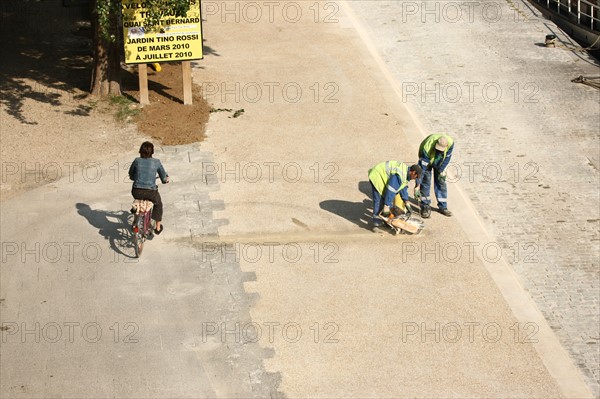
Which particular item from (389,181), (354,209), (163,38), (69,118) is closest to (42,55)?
(69,118)

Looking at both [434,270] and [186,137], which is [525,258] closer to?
[434,270]

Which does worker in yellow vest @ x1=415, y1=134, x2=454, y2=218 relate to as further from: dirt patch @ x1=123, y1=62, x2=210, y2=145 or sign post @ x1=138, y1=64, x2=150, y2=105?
sign post @ x1=138, y1=64, x2=150, y2=105

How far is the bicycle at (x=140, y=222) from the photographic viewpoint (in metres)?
15.2

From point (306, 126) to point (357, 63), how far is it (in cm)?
380

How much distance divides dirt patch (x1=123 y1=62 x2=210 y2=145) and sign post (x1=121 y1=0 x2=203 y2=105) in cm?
75

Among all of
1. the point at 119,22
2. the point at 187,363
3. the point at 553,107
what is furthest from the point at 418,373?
the point at 119,22

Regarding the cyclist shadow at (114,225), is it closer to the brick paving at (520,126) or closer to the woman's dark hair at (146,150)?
the woman's dark hair at (146,150)

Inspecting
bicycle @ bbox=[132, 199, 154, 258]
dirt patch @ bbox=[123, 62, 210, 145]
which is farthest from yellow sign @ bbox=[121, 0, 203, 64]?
bicycle @ bbox=[132, 199, 154, 258]

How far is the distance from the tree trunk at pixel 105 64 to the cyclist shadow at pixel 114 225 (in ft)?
15.3

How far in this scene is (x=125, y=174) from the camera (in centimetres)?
1817

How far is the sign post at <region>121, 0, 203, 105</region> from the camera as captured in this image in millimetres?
19938

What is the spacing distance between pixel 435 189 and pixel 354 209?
4.83 ft

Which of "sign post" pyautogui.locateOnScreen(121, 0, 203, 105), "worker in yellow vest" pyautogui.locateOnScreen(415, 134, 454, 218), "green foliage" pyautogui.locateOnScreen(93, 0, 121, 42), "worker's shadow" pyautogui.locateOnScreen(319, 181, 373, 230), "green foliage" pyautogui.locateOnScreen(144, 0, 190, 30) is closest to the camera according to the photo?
"worker in yellow vest" pyautogui.locateOnScreen(415, 134, 454, 218)

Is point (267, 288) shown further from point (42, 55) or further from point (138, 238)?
point (42, 55)
